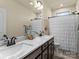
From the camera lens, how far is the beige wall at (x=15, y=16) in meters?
1.66

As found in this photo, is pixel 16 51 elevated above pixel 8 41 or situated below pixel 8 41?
below

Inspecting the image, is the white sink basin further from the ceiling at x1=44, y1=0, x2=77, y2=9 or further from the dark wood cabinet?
the ceiling at x1=44, y1=0, x2=77, y2=9

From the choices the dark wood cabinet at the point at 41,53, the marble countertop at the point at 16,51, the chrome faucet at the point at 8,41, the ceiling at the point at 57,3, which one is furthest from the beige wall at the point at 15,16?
the ceiling at the point at 57,3

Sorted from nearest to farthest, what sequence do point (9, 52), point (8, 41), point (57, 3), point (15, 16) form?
point (9, 52), point (8, 41), point (15, 16), point (57, 3)

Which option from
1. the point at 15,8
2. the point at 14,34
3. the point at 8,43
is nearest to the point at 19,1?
the point at 15,8

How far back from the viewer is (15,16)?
6.01 ft

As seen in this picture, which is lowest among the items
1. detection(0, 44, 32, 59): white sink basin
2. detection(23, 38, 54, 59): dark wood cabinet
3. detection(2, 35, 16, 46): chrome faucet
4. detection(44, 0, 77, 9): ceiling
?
detection(23, 38, 54, 59): dark wood cabinet

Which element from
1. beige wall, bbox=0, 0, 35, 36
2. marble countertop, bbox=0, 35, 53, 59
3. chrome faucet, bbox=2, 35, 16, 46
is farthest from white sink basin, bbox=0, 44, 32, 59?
beige wall, bbox=0, 0, 35, 36

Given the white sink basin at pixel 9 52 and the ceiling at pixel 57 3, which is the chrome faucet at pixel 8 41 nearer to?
the white sink basin at pixel 9 52

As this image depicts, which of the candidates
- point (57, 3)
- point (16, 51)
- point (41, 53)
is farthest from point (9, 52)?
point (57, 3)

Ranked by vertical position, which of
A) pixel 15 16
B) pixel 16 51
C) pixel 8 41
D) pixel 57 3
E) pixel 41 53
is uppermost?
pixel 57 3

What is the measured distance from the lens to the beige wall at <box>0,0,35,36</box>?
1.66 metres

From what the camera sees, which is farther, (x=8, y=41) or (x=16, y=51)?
(x=8, y=41)

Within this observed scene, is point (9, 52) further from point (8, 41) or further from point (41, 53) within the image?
point (41, 53)
